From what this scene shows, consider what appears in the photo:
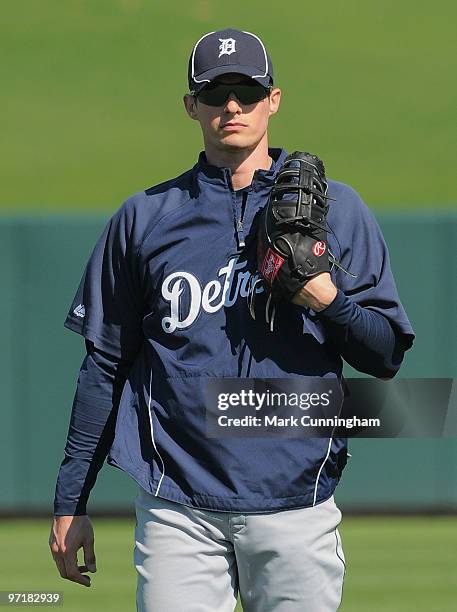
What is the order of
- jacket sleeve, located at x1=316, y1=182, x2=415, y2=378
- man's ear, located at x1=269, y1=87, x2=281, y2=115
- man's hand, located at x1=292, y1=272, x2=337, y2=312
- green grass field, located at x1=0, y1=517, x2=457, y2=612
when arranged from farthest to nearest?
1. green grass field, located at x1=0, y1=517, x2=457, y2=612
2. man's ear, located at x1=269, y1=87, x2=281, y2=115
3. jacket sleeve, located at x1=316, y1=182, x2=415, y2=378
4. man's hand, located at x1=292, y1=272, x2=337, y2=312

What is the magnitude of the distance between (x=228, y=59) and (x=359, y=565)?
13.2 feet

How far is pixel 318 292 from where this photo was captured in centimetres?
318

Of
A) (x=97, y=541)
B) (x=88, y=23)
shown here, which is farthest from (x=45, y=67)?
(x=97, y=541)

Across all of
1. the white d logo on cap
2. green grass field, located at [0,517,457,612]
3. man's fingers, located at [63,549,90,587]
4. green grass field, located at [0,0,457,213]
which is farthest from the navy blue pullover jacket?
green grass field, located at [0,0,457,213]

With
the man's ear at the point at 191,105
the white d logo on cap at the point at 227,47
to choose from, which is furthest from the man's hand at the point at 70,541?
the white d logo on cap at the point at 227,47

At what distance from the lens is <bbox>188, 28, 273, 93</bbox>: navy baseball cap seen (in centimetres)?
340

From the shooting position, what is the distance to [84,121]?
14.0 metres

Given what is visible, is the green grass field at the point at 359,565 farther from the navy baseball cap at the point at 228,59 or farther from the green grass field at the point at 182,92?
the green grass field at the point at 182,92

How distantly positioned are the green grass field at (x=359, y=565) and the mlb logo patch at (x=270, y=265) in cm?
311

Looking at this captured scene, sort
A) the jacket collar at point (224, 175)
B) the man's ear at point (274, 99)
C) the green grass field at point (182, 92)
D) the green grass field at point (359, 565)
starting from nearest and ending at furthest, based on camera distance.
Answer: the jacket collar at point (224, 175) < the man's ear at point (274, 99) < the green grass field at point (359, 565) < the green grass field at point (182, 92)

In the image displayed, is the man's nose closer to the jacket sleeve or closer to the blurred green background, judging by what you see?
the jacket sleeve

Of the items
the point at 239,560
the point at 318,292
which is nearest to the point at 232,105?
the point at 318,292

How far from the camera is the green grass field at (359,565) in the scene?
6.14 m

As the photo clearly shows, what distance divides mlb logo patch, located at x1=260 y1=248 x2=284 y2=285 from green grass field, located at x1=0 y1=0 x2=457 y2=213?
8.74 metres
